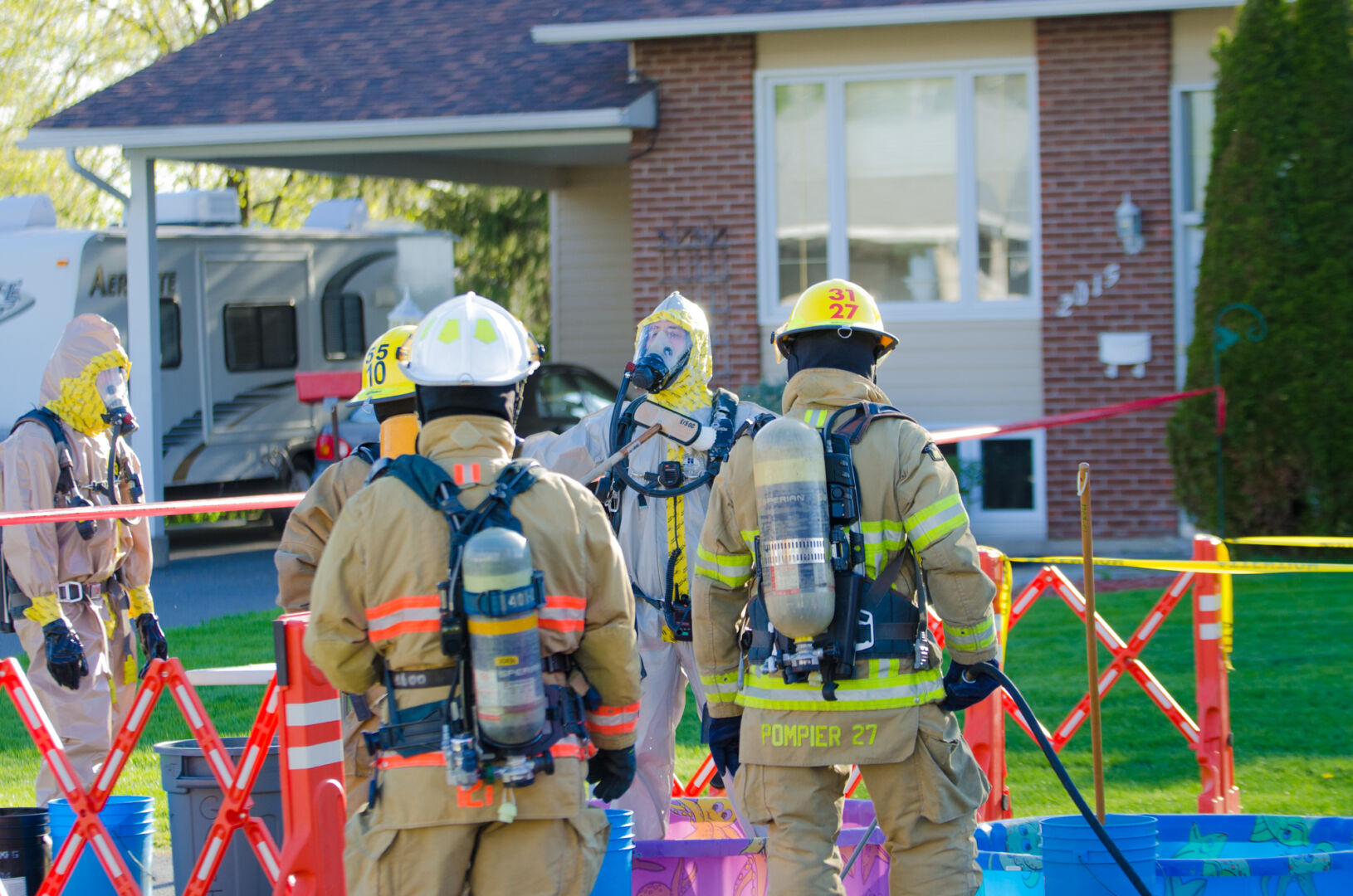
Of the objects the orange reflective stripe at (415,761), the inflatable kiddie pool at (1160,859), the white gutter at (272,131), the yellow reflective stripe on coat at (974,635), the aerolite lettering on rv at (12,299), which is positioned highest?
the white gutter at (272,131)

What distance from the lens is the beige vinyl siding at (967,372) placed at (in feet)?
41.5

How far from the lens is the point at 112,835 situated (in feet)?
16.0

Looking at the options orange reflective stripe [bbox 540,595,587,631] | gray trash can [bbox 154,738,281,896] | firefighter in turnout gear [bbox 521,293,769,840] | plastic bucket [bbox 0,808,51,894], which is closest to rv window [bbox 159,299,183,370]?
firefighter in turnout gear [bbox 521,293,769,840]

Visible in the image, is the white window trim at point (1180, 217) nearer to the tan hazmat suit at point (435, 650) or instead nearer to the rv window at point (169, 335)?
the rv window at point (169, 335)

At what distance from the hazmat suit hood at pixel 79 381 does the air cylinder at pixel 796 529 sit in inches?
131

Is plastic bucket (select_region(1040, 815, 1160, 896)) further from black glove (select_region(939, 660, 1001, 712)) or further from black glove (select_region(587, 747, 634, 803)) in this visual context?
black glove (select_region(587, 747, 634, 803))

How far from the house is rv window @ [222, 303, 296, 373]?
2.10m

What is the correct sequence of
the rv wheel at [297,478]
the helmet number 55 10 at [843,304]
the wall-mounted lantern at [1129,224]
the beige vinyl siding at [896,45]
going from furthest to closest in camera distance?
the rv wheel at [297,478] < the beige vinyl siding at [896,45] < the wall-mounted lantern at [1129,224] < the helmet number 55 10 at [843,304]

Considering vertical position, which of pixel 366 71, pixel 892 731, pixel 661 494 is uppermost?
pixel 366 71

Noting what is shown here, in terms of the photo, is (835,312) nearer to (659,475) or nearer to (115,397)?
(659,475)

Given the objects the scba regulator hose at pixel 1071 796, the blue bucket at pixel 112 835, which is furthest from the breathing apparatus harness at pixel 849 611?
the blue bucket at pixel 112 835

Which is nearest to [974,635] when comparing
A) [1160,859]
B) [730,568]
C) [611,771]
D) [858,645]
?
[858,645]

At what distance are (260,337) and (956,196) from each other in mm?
7429

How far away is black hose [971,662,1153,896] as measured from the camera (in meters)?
3.96
